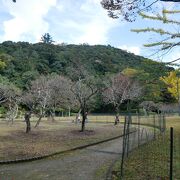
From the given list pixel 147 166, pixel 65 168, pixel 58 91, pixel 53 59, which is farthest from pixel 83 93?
pixel 53 59

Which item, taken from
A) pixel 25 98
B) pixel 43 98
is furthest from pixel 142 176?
pixel 25 98

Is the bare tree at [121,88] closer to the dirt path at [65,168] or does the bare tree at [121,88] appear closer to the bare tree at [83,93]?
the bare tree at [83,93]

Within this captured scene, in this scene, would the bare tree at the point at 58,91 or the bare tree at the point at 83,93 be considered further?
the bare tree at the point at 58,91

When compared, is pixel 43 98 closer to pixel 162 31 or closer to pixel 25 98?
pixel 25 98

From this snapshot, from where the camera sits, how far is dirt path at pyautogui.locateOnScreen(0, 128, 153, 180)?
34.1 feet

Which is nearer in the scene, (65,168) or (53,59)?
(65,168)

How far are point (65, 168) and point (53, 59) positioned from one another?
61.9 metres

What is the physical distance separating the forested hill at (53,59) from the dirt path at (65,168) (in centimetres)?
4442

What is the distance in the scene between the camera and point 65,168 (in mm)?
11742

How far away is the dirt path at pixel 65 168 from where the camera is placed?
34.1ft

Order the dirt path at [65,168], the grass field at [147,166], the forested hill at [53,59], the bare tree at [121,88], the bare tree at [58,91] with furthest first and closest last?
the forested hill at [53,59] < the bare tree at [58,91] < the bare tree at [121,88] < the dirt path at [65,168] < the grass field at [147,166]

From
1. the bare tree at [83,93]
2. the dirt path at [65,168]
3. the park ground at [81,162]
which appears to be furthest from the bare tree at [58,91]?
the dirt path at [65,168]

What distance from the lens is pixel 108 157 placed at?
1438 centimetres

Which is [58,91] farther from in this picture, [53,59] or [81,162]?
[81,162]
